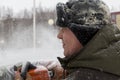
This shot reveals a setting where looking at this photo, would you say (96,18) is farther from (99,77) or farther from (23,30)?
(23,30)

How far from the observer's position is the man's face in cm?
187

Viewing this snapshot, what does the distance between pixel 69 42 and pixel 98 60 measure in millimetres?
239

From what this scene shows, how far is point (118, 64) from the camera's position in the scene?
1.72 meters

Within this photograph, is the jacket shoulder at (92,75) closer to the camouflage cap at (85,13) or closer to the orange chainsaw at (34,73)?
the camouflage cap at (85,13)

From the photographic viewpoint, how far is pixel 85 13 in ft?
6.13

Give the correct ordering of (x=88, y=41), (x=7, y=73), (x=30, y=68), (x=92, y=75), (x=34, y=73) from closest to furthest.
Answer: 1. (x=92, y=75)
2. (x=88, y=41)
3. (x=34, y=73)
4. (x=30, y=68)
5. (x=7, y=73)

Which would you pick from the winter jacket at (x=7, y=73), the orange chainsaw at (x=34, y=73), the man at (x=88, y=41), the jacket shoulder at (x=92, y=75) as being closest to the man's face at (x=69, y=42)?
the man at (x=88, y=41)

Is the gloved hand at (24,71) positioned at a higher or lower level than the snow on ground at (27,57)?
higher

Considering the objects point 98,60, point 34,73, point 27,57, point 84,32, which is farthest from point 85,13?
point 27,57

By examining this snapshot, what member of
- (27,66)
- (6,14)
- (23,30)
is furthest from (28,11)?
(27,66)

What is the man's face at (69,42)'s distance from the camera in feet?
6.13

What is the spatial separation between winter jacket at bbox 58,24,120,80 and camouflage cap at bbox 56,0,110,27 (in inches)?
3.1

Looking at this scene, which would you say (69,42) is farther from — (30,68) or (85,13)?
(30,68)

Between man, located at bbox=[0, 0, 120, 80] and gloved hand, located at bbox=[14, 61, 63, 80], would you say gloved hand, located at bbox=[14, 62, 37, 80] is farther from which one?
man, located at bbox=[0, 0, 120, 80]
